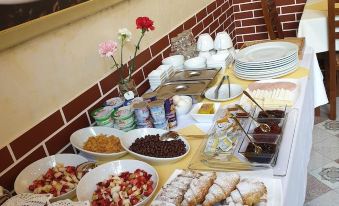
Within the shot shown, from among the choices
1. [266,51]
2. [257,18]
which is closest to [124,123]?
[266,51]

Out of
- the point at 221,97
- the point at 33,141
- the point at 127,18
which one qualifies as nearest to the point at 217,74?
the point at 221,97

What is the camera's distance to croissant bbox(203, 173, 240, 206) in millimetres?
754

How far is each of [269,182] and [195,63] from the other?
83 cm

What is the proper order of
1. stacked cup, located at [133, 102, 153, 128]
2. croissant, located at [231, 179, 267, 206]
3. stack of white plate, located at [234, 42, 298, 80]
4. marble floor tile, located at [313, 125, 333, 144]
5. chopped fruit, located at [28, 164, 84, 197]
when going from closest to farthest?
croissant, located at [231, 179, 267, 206] < chopped fruit, located at [28, 164, 84, 197] < stacked cup, located at [133, 102, 153, 128] < stack of white plate, located at [234, 42, 298, 80] < marble floor tile, located at [313, 125, 333, 144]

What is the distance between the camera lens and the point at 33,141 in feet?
3.22

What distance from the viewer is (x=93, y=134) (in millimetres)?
1105

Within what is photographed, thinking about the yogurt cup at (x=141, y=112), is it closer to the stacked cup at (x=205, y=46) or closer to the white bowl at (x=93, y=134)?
the white bowl at (x=93, y=134)

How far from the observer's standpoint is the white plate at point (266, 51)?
1458 mm

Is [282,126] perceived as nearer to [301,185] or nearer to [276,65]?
[301,185]

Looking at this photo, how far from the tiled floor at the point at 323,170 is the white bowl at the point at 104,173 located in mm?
1010

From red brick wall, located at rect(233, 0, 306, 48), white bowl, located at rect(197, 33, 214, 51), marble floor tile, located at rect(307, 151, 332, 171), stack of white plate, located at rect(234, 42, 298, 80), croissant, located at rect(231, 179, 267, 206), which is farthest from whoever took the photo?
red brick wall, located at rect(233, 0, 306, 48)

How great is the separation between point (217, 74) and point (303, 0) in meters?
1.58

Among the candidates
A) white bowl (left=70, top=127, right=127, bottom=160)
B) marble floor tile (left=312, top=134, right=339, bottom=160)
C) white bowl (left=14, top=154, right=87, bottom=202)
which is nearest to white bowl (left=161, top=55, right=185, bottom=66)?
white bowl (left=70, top=127, right=127, bottom=160)

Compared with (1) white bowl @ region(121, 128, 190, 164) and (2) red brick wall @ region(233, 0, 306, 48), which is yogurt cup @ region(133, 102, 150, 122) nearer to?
(1) white bowl @ region(121, 128, 190, 164)
